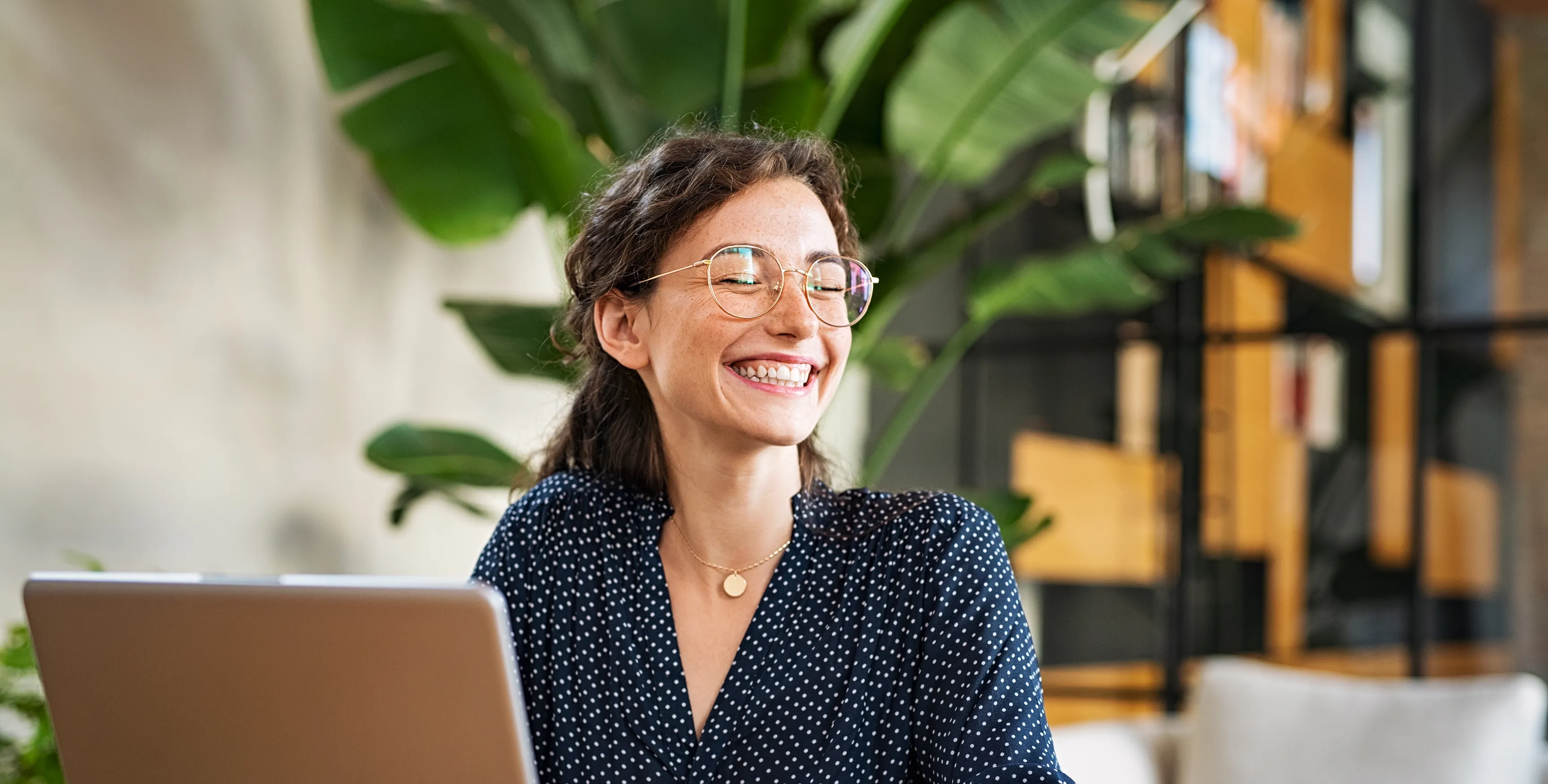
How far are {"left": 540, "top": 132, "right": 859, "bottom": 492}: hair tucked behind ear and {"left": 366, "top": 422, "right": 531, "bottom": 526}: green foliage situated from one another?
42.7 inches

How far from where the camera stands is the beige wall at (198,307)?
2.56m

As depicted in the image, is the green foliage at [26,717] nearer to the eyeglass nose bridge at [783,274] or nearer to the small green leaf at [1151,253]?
the eyeglass nose bridge at [783,274]

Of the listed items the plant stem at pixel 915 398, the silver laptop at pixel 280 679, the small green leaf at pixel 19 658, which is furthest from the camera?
the plant stem at pixel 915 398

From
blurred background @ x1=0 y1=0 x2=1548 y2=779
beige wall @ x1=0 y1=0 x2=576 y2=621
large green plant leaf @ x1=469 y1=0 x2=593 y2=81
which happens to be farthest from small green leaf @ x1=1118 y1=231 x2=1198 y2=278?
beige wall @ x1=0 y1=0 x2=576 y2=621

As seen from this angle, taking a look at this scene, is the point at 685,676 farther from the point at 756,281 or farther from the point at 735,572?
the point at 756,281

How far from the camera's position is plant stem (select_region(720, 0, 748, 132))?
2646 millimetres

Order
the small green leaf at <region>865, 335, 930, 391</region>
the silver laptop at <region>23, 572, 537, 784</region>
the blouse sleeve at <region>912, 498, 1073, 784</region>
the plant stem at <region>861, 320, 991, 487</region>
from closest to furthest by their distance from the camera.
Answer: the silver laptop at <region>23, 572, 537, 784</region> → the blouse sleeve at <region>912, 498, 1073, 784</region> → the small green leaf at <region>865, 335, 930, 391</region> → the plant stem at <region>861, 320, 991, 487</region>

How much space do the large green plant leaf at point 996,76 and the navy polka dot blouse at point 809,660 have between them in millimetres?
1504

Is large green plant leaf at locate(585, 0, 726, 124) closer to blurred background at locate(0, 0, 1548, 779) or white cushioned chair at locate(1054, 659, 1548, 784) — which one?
blurred background at locate(0, 0, 1548, 779)

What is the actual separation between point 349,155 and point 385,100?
1.85ft

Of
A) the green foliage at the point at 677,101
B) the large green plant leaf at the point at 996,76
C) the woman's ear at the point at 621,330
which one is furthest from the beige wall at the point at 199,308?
the woman's ear at the point at 621,330

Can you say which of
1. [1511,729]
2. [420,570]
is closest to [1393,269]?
[1511,729]

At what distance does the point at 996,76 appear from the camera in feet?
9.32

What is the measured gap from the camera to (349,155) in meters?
3.30
